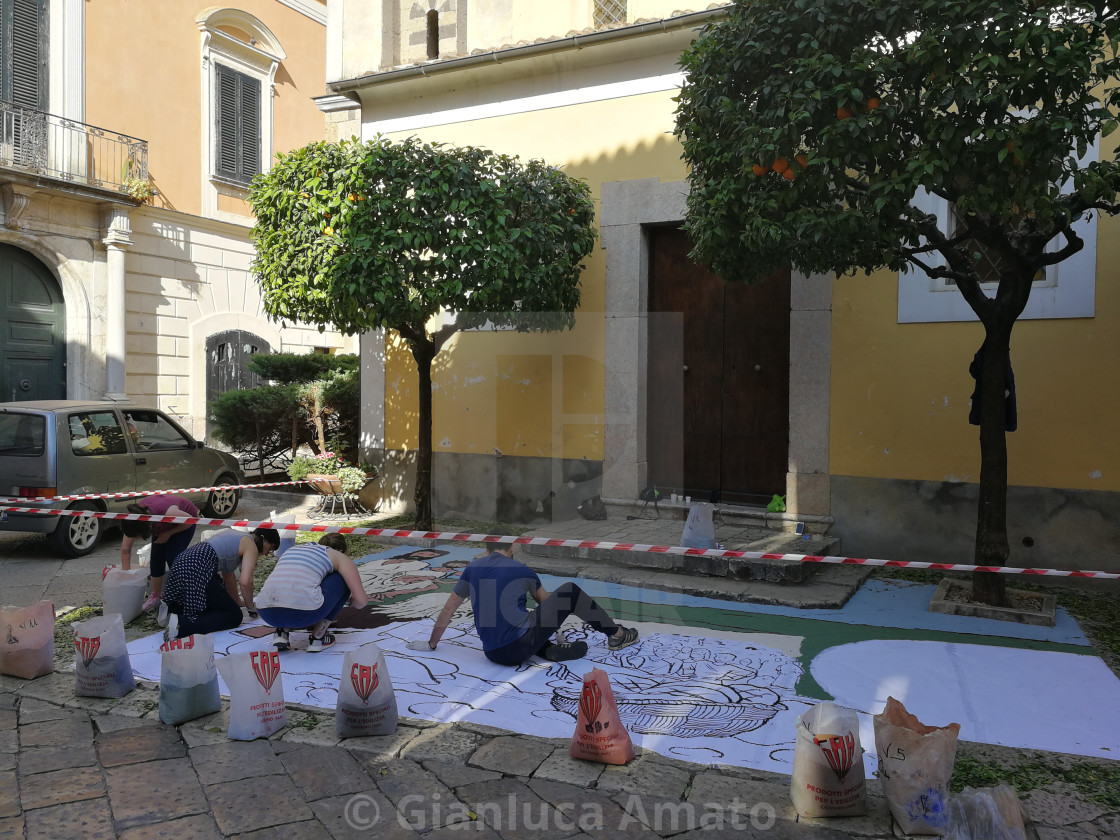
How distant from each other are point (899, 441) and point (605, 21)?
18.1ft

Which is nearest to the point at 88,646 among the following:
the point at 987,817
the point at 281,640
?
the point at 281,640

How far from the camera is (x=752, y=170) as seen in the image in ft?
18.9

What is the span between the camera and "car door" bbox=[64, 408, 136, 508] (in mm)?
8031

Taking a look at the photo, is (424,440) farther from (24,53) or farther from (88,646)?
(24,53)

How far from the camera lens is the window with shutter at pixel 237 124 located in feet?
52.0

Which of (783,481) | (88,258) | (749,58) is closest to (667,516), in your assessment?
(783,481)

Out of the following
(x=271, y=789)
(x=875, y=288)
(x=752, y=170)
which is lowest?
(x=271, y=789)

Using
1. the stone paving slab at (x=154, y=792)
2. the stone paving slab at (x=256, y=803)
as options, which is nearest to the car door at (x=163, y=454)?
the stone paving slab at (x=154, y=792)

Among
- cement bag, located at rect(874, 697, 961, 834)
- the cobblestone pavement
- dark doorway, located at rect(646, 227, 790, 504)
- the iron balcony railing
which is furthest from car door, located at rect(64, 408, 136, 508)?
cement bag, located at rect(874, 697, 961, 834)

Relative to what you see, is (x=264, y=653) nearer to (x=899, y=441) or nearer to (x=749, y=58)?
(x=749, y=58)

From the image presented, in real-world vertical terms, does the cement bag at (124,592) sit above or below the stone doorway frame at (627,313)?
below

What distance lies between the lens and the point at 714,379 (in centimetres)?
873

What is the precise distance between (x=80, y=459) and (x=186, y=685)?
511cm

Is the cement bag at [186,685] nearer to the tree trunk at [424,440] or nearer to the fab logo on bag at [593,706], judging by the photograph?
the fab logo on bag at [593,706]
